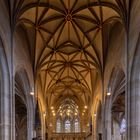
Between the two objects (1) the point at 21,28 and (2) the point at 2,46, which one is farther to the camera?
(1) the point at 21,28

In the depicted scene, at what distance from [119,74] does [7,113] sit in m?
11.1

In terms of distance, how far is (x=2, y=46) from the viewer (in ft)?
63.5

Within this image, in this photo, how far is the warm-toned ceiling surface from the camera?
23562mm

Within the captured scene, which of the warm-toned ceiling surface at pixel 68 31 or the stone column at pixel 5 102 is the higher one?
the warm-toned ceiling surface at pixel 68 31

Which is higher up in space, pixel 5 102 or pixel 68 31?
pixel 68 31

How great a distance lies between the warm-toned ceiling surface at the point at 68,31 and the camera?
77.3ft

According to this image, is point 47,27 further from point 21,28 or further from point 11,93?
point 11,93

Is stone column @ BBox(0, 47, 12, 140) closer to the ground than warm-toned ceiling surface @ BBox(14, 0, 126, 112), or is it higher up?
closer to the ground

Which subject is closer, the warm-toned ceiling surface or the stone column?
the stone column

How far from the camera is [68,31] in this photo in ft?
94.5

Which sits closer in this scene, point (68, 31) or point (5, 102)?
point (5, 102)

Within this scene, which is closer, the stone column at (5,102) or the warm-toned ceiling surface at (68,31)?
the stone column at (5,102)

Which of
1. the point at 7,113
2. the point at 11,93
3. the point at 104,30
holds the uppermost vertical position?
the point at 104,30

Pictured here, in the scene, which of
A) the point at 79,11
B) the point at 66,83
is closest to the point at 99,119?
the point at 66,83
